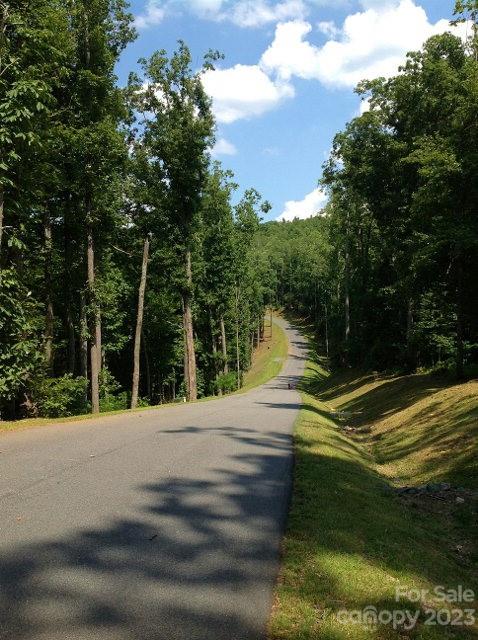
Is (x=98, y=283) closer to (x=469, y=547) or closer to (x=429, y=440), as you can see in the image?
(x=429, y=440)

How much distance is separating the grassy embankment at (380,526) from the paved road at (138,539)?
305 millimetres

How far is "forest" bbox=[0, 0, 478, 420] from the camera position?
50.3ft

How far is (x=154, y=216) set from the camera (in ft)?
92.5

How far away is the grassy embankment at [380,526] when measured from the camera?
4.19 m

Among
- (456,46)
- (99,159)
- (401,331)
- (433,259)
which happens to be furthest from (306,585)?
(401,331)

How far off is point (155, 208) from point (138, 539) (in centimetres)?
2486

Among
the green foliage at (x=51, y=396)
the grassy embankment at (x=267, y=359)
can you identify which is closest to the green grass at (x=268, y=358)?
the grassy embankment at (x=267, y=359)

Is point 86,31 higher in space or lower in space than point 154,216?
higher

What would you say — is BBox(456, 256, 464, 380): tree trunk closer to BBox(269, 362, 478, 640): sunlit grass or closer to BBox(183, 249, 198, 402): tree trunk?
BBox(269, 362, 478, 640): sunlit grass

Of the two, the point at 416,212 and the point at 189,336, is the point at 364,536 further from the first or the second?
the point at 189,336

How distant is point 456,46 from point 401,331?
16801mm

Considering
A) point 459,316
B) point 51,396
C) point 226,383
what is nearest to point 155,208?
point 51,396

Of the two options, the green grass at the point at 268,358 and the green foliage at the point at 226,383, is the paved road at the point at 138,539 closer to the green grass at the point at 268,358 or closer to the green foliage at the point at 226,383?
the green foliage at the point at 226,383

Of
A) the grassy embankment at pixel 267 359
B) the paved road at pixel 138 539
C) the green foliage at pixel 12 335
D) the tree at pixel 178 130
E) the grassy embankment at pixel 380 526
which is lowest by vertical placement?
the grassy embankment at pixel 267 359
